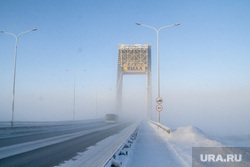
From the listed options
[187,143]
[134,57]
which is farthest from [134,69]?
[187,143]

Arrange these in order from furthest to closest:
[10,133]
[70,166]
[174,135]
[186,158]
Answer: [10,133] < [174,135] < [186,158] < [70,166]

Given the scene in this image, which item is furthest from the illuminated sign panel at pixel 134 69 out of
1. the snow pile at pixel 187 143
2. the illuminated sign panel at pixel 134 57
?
the snow pile at pixel 187 143

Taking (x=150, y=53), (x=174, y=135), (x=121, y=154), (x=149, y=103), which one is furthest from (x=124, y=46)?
(x=121, y=154)

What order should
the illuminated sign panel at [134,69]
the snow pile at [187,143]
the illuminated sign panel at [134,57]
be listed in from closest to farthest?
the snow pile at [187,143], the illuminated sign panel at [134,57], the illuminated sign panel at [134,69]

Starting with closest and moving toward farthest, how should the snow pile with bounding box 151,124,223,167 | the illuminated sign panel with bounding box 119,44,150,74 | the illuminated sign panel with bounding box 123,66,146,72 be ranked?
the snow pile with bounding box 151,124,223,167 → the illuminated sign panel with bounding box 119,44,150,74 → the illuminated sign panel with bounding box 123,66,146,72

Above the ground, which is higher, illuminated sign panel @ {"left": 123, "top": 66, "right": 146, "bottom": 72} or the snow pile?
illuminated sign panel @ {"left": 123, "top": 66, "right": 146, "bottom": 72}

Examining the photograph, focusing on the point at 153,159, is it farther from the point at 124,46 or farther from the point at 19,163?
the point at 124,46

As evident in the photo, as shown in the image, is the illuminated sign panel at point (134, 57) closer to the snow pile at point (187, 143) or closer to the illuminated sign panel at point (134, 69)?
the illuminated sign panel at point (134, 69)

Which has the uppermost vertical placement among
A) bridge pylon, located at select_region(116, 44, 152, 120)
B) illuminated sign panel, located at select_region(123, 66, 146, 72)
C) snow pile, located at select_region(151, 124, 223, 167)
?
bridge pylon, located at select_region(116, 44, 152, 120)

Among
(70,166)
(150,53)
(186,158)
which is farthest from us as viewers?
(150,53)

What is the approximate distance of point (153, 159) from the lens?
935cm

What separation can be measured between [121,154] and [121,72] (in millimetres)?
61305

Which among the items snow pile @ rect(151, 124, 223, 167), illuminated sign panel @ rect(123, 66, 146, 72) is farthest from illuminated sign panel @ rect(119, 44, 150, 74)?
snow pile @ rect(151, 124, 223, 167)

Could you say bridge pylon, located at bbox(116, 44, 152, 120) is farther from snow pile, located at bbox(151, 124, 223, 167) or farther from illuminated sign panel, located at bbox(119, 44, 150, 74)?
snow pile, located at bbox(151, 124, 223, 167)
